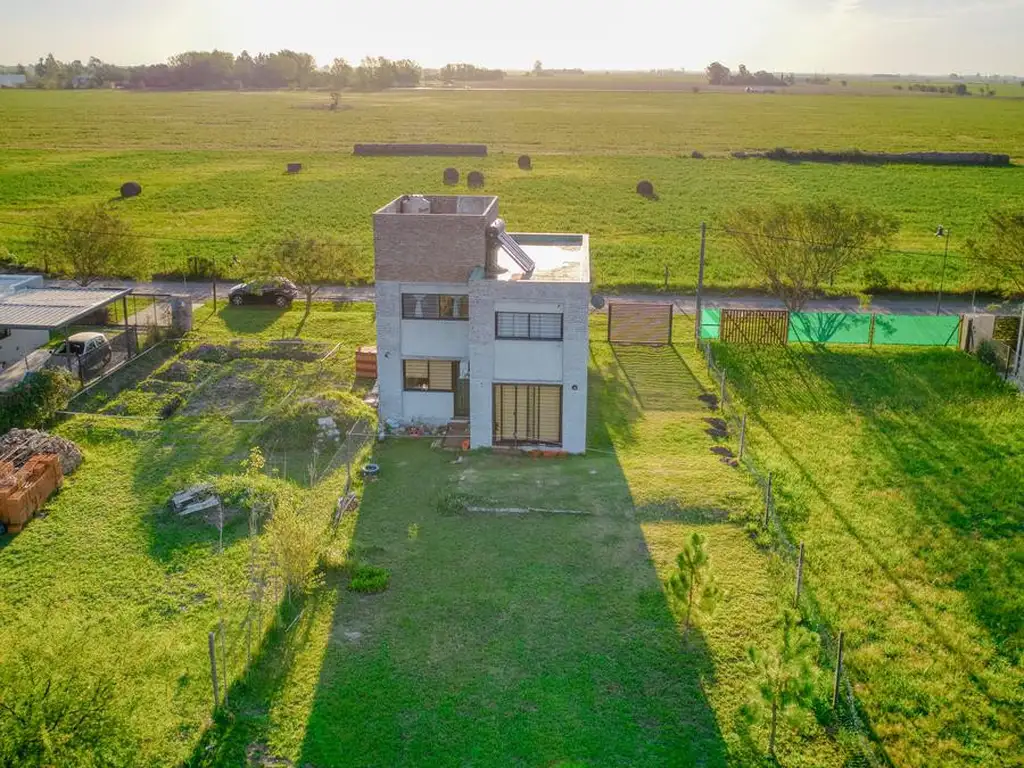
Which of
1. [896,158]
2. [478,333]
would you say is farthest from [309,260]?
[896,158]

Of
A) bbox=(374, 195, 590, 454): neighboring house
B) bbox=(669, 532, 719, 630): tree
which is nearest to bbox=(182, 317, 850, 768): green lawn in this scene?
bbox=(669, 532, 719, 630): tree

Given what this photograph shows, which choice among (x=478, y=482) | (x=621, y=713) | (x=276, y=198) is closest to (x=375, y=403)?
(x=478, y=482)

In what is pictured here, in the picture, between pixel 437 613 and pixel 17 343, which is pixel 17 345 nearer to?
pixel 17 343

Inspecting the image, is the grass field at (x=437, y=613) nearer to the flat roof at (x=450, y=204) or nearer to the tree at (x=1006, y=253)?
the flat roof at (x=450, y=204)

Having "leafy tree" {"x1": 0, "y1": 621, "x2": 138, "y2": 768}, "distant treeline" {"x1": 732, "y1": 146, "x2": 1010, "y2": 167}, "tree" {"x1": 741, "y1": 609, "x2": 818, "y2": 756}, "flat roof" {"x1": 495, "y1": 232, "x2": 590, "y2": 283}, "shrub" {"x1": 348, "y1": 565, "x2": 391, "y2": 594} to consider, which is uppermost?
"distant treeline" {"x1": 732, "y1": 146, "x2": 1010, "y2": 167}

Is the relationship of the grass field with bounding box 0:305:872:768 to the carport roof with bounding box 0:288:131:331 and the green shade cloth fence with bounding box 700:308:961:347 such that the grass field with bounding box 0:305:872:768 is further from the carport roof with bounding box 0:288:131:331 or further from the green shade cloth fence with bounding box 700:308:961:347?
the green shade cloth fence with bounding box 700:308:961:347

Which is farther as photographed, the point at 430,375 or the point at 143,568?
the point at 430,375
